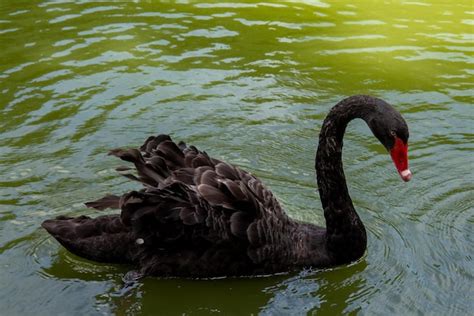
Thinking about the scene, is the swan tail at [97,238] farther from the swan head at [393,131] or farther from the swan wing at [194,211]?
the swan head at [393,131]

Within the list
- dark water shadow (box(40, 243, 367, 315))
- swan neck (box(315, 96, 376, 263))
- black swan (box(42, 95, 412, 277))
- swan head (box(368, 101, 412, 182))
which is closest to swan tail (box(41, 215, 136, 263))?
black swan (box(42, 95, 412, 277))

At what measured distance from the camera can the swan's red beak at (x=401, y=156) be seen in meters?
4.61

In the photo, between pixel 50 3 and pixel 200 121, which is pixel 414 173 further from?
pixel 50 3

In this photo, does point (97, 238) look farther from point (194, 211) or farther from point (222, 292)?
point (222, 292)

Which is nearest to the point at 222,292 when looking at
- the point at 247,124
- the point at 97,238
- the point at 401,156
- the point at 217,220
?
the point at 217,220

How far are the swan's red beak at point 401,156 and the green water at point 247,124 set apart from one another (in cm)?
65

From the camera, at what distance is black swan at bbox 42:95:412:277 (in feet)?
15.3

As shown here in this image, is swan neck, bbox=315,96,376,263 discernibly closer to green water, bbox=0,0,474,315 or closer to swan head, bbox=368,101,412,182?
green water, bbox=0,0,474,315

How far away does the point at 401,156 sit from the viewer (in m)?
4.64

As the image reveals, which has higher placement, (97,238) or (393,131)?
(393,131)

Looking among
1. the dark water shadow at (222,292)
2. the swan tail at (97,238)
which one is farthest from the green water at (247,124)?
the swan tail at (97,238)

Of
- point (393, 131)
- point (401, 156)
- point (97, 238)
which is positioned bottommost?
point (97, 238)


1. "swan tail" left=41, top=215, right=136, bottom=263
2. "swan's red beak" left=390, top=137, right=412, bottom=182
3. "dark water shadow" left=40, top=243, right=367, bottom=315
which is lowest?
"dark water shadow" left=40, top=243, right=367, bottom=315

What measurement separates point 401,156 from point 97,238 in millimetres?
1832
